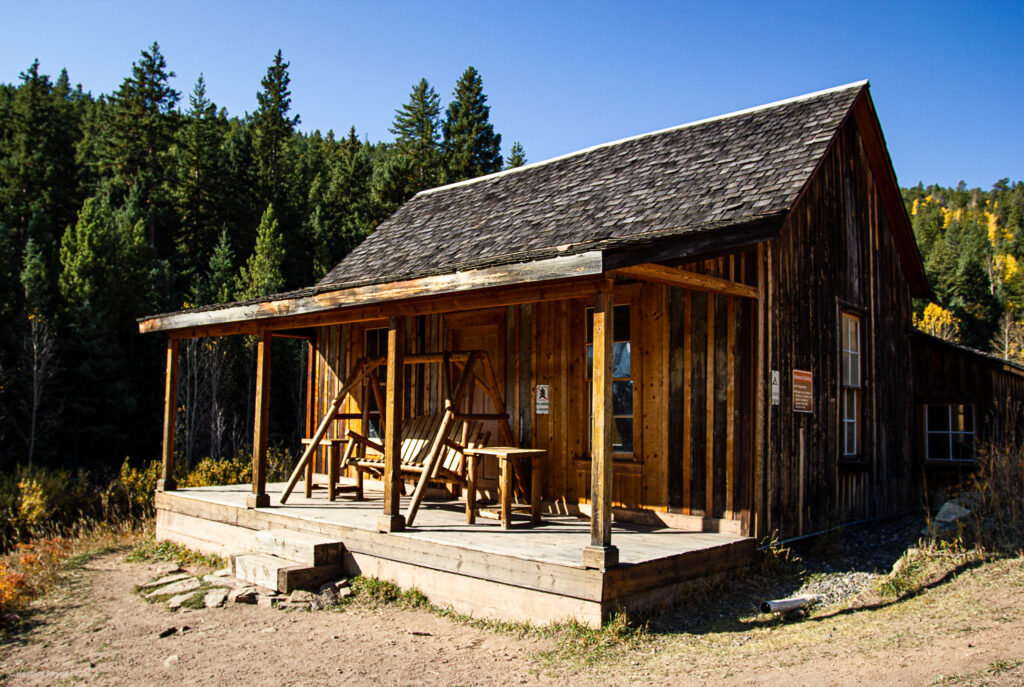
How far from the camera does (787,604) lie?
233 inches

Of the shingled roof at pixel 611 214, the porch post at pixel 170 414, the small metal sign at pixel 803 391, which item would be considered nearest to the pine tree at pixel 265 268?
the shingled roof at pixel 611 214

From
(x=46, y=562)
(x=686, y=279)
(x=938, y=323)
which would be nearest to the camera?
(x=686, y=279)

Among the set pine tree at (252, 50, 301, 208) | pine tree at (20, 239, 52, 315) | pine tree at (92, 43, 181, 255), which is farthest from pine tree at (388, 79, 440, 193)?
pine tree at (20, 239, 52, 315)

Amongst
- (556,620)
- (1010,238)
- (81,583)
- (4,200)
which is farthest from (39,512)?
(1010,238)

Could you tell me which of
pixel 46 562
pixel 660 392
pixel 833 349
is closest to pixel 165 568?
pixel 46 562

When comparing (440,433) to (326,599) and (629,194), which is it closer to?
(326,599)

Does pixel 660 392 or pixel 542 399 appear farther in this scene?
pixel 542 399

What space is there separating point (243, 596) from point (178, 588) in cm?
113

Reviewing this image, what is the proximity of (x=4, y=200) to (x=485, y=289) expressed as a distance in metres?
33.6

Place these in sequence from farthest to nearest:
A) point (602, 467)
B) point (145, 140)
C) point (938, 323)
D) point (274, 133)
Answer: point (274, 133), point (145, 140), point (938, 323), point (602, 467)

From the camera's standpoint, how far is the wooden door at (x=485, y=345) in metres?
9.44

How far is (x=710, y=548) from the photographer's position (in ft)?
21.3

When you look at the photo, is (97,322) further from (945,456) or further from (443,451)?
(945,456)

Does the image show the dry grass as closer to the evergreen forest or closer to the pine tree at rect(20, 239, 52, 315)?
the evergreen forest
